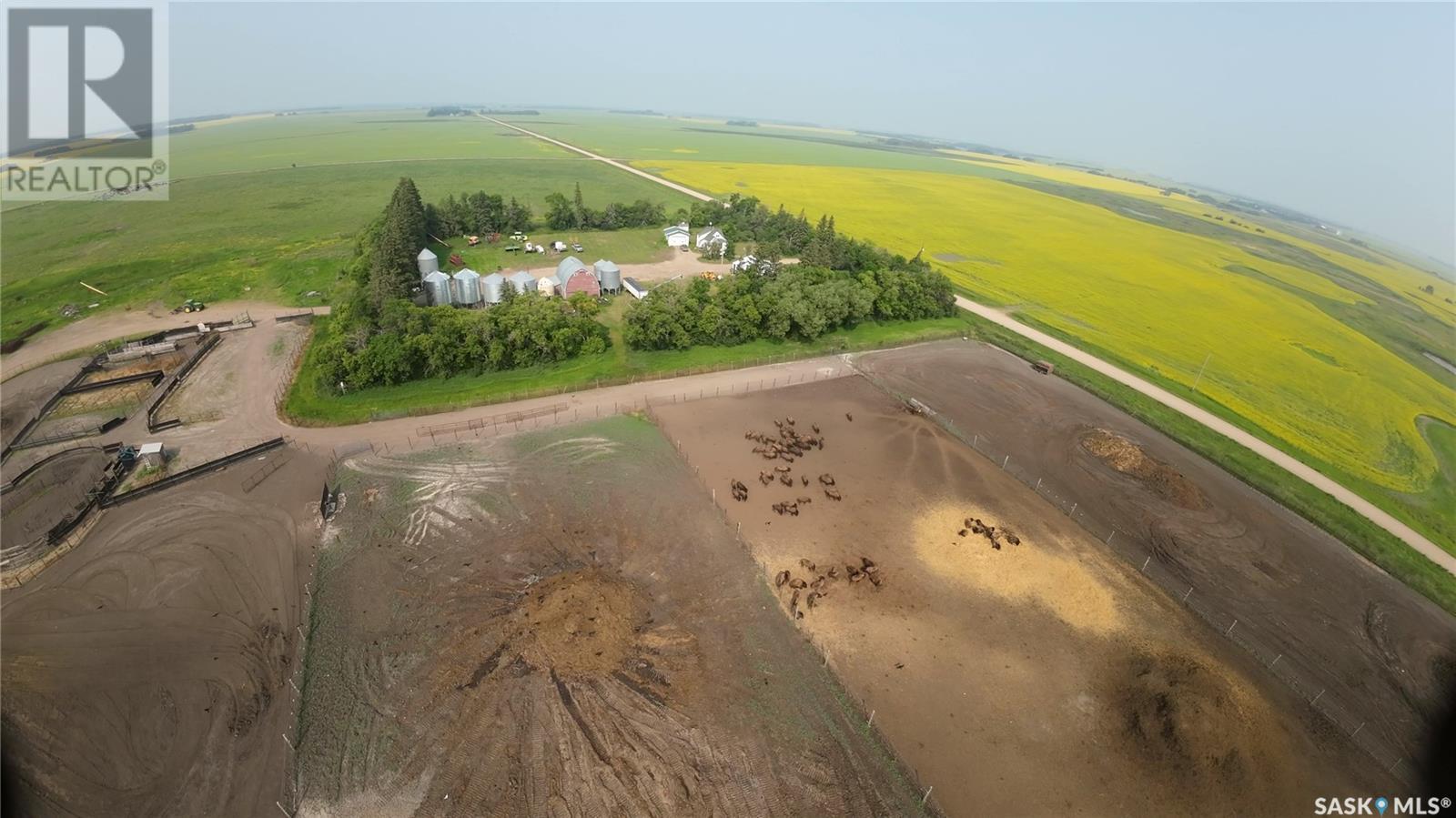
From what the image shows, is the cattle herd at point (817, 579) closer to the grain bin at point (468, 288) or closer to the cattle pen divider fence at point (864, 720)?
the cattle pen divider fence at point (864, 720)

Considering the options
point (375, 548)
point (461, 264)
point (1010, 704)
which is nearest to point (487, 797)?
point (375, 548)

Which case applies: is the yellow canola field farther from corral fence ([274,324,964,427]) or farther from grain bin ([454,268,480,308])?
grain bin ([454,268,480,308])

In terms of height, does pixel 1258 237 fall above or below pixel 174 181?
above

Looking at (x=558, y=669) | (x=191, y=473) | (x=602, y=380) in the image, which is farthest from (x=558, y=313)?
(x=558, y=669)

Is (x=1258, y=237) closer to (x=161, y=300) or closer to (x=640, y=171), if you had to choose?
(x=640, y=171)

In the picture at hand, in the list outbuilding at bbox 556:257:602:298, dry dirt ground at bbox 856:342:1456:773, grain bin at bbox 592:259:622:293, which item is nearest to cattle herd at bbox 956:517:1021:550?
dry dirt ground at bbox 856:342:1456:773
